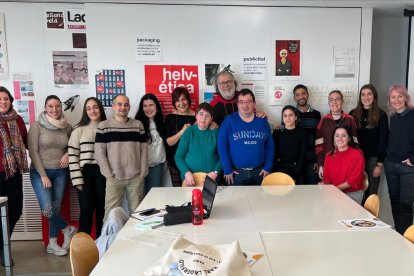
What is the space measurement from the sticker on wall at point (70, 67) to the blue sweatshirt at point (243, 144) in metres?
1.75

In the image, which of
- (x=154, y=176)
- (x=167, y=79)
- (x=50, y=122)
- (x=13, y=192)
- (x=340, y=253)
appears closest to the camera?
(x=340, y=253)

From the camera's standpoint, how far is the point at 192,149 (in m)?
3.23

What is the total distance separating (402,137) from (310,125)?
883mm

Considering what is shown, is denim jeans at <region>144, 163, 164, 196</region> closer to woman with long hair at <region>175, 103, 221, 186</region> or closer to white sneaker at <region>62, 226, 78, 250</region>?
woman with long hair at <region>175, 103, 221, 186</region>

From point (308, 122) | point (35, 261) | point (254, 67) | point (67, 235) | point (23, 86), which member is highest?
point (254, 67)

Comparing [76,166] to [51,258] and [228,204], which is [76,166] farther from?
[228,204]

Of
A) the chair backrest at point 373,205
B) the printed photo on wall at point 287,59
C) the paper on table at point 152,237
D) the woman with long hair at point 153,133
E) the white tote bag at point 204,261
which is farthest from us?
the printed photo on wall at point 287,59

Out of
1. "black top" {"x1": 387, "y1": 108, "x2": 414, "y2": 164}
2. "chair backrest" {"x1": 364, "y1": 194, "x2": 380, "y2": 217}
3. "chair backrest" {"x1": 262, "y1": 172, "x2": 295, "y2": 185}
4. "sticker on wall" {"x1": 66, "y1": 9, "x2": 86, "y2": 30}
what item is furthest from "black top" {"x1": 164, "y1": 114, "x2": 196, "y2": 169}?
"black top" {"x1": 387, "y1": 108, "x2": 414, "y2": 164}

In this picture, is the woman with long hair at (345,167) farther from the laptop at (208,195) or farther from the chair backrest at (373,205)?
the laptop at (208,195)

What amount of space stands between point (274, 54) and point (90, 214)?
2.64m

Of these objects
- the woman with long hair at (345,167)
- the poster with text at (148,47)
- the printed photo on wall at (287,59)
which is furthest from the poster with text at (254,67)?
the woman with long hair at (345,167)

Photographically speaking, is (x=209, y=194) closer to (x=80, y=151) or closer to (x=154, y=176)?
(x=154, y=176)

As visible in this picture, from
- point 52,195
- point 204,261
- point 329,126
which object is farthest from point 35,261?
point 329,126

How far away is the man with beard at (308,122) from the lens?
3641 millimetres
